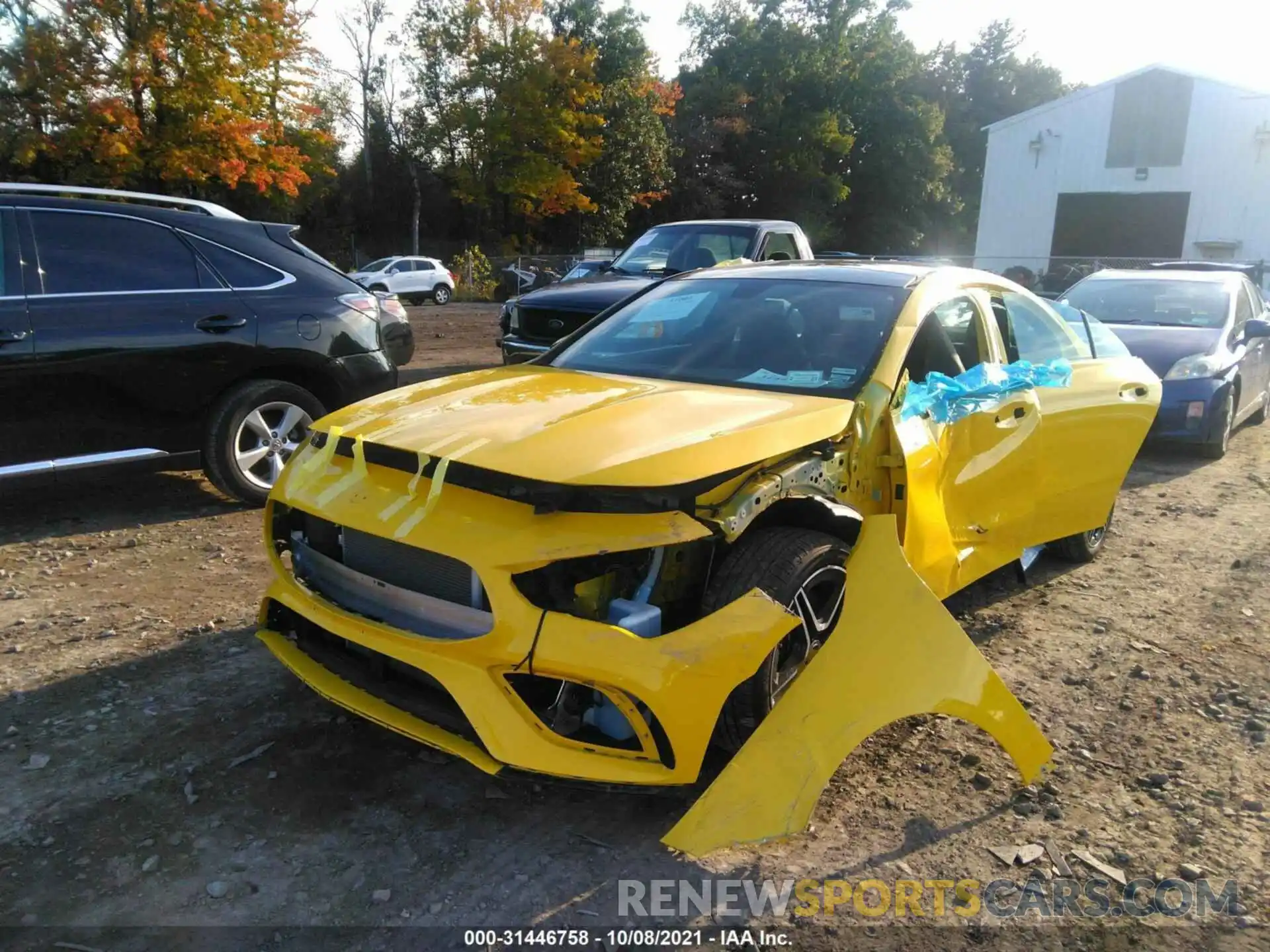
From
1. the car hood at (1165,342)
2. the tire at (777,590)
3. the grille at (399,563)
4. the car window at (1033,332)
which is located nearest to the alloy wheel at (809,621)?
the tire at (777,590)

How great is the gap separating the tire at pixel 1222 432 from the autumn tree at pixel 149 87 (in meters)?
23.1

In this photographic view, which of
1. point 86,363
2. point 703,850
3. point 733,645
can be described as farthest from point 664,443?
point 86,363

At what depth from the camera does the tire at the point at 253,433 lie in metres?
5.59

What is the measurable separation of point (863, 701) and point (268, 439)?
4326mm

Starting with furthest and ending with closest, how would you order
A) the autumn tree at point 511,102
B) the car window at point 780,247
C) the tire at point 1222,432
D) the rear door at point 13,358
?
the autumn tree at point 511,102 < the car window at point 780,247 < the tire at point 1222,432 < the rear door at point 13,358

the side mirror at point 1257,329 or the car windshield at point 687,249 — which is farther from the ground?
the car windshield at point 687,249

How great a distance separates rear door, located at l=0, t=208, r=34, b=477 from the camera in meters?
4.89

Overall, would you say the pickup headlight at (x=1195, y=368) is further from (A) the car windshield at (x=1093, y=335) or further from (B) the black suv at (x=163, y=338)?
(B) the black suv at (x=163, y=338)

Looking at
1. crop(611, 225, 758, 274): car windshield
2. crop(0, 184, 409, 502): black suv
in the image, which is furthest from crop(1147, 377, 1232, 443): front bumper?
crop(0, 184, 409, 502): black suv

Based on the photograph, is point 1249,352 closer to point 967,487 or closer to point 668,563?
point 967,487

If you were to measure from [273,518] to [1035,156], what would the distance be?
113 feet

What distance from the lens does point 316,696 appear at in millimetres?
3609

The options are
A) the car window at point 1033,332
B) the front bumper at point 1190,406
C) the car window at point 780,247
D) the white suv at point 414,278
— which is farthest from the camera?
the white suv at point 414,278

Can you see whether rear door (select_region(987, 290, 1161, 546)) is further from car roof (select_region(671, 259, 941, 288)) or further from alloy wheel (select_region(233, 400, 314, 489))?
alloy wheel (select_region(233, 400, 314, 489))
